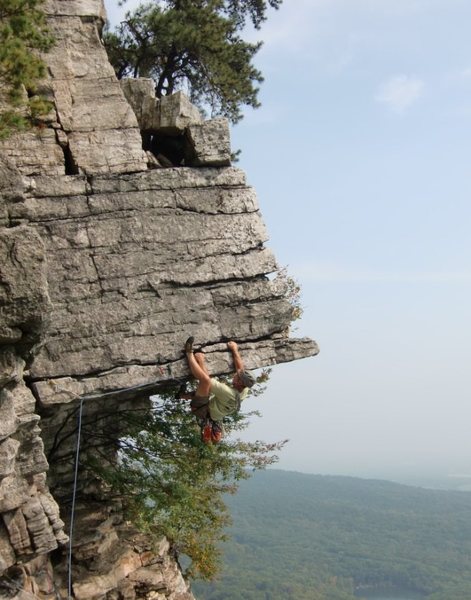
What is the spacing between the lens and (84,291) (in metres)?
11.6

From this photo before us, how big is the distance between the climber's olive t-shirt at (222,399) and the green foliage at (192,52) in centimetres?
921

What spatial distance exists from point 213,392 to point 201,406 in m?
0.55

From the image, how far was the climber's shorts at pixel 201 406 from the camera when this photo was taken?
12.4 metres

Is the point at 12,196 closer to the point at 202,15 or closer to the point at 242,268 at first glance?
the point at 242,268

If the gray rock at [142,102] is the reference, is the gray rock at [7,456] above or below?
below

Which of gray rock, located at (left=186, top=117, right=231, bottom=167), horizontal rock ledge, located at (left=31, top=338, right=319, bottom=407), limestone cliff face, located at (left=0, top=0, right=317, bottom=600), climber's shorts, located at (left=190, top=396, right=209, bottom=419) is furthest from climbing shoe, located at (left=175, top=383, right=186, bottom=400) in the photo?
gray rock, located at (left=186, top=117, right=231, bottom=167)

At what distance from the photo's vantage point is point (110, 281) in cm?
1179

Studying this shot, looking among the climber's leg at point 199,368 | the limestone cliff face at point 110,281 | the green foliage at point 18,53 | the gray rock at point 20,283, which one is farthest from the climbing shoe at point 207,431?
the green foliage at point 18,53

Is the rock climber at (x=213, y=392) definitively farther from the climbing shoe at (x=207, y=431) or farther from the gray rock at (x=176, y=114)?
the gray rock at (x=176, y=114)

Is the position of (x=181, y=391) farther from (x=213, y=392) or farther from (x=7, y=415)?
(x=7, y=415)

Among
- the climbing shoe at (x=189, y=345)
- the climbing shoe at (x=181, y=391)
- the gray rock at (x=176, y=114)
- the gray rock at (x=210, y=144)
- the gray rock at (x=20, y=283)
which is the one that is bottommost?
the climbing shoe at (x=181, y=391)

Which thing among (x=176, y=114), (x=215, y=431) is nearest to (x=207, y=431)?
(x=215, y=431)

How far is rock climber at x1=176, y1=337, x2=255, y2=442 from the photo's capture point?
1173 cm

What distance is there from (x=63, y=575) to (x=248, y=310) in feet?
20.6
